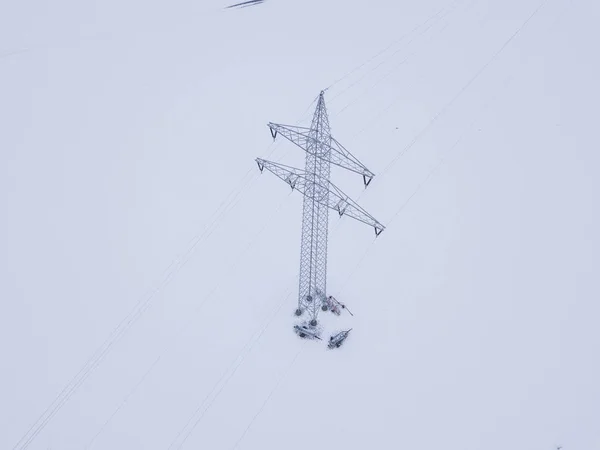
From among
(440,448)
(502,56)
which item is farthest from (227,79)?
(440,448)

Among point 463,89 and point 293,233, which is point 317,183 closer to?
point 293,233

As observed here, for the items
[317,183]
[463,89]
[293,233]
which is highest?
[463,89]

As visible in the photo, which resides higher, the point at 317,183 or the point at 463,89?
the point at 463,89

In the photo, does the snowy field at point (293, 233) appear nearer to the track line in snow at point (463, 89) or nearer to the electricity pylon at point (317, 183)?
the track line in snow at point (463, 89)

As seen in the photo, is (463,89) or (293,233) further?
(463,89)

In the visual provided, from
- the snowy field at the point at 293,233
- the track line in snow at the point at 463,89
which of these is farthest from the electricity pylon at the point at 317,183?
the track line in snow at the point at 463,89

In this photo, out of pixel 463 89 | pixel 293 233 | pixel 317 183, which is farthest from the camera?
pixel 463 89

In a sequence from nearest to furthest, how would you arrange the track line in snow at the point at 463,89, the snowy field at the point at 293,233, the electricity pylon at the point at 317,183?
the electricity pylon at the point at 317,183
the snowy field at the point at 293,233
the track line in snow at the point at 463,89

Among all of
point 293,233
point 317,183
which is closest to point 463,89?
point 293,233

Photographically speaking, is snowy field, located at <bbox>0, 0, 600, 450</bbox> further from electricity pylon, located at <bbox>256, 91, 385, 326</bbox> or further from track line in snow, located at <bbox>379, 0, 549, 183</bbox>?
electricity pylon, located at <bbox>256, 91, 385, 326</bbox>
